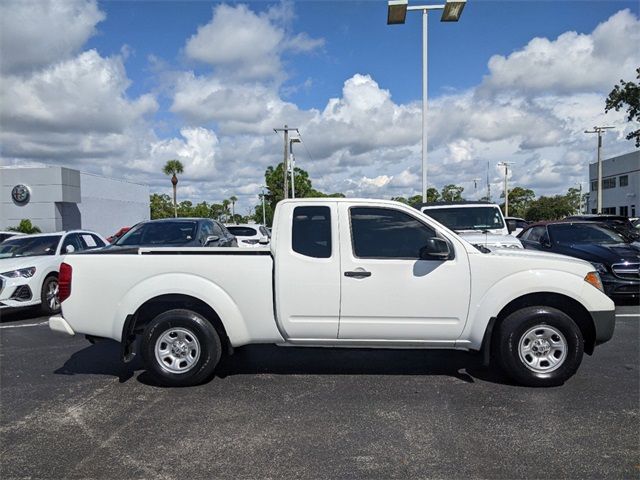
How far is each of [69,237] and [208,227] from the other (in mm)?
2834

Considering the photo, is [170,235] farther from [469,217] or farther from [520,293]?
[520,293]

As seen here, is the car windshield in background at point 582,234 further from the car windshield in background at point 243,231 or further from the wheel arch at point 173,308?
the car windshield in background at point 243,231

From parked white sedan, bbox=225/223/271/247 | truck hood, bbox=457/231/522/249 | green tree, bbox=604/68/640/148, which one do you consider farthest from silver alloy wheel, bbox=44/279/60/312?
green tree, bbox=604/68/640/148

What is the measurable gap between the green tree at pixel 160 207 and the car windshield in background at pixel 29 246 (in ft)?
208

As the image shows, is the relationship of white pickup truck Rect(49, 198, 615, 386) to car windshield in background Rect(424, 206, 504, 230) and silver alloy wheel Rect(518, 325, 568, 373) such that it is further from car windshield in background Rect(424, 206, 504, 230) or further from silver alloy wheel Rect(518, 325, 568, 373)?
car windshield in background Rect(424, 206, 504, 230)

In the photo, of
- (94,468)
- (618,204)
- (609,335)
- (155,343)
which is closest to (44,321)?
(155,343)

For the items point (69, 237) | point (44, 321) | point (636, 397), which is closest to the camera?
point (636, 397)

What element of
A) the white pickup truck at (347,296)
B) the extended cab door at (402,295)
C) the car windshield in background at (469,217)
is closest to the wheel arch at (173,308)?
the white pickup truck at (347,296)

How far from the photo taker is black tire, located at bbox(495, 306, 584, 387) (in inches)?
198

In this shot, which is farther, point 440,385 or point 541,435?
point 440,385

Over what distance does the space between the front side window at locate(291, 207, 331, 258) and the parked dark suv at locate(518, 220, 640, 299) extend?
637 cm

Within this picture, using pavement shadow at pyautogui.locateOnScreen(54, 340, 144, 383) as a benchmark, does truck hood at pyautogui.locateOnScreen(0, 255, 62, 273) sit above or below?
above

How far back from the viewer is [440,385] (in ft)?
17.1

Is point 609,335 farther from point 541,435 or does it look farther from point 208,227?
point 208,227
